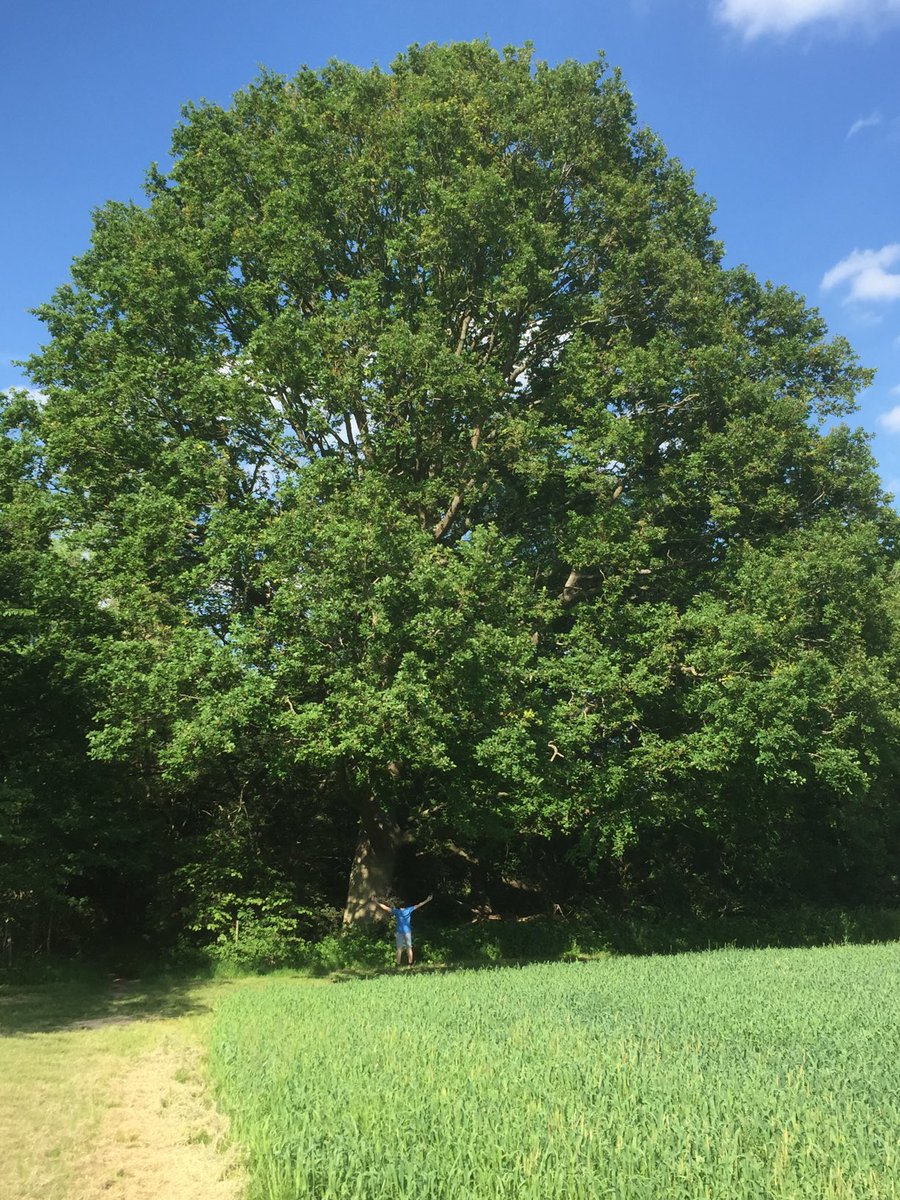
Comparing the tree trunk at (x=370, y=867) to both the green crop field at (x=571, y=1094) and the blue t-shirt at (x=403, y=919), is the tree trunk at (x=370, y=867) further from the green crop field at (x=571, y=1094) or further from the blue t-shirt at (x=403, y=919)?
the green crop field at (x=571, y=1094)

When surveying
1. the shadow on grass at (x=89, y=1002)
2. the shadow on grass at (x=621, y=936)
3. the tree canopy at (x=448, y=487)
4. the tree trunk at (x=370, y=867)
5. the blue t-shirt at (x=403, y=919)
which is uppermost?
the tree canopy at (x=448, y=487)

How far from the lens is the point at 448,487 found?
55.4 feet

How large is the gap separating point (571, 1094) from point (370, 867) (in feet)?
45.8

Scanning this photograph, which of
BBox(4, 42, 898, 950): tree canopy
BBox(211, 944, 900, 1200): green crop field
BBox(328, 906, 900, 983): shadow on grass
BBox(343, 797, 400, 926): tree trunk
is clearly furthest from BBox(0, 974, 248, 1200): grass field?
BBox(343, 797, 400, 926): tree trunk

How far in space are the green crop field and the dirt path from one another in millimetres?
261

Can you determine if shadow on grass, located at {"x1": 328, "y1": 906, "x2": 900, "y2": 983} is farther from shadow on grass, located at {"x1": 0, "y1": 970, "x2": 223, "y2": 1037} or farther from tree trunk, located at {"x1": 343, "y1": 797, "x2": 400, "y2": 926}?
shadow on grass, located at {"x1": 0, "y1": 970, "x2": 223, "y2": 1037}

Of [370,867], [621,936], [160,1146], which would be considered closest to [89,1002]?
[370,867]

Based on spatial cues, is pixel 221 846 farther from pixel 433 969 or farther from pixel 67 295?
pixel 67 295

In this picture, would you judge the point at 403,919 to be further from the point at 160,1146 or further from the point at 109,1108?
the point at 160,1146

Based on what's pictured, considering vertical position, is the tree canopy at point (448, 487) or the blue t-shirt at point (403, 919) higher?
the tree canopy at point (448, 487)

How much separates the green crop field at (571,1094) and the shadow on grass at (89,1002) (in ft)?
9.38

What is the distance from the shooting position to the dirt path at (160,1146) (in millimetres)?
5434

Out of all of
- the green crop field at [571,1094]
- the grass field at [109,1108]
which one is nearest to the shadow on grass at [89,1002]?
the grass field at [109,1108]

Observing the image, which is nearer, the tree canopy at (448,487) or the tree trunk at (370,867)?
the tree canopy at (448,487)
